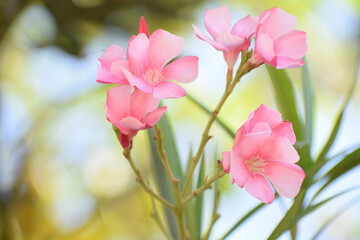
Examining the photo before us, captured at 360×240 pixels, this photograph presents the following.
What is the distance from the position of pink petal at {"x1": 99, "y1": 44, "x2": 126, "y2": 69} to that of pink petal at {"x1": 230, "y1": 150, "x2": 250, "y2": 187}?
0.13m

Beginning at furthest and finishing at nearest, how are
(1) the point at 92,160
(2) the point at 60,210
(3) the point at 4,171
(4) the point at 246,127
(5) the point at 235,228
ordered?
(1) the point at 92,160, (2) the point at 60,210, (3) the point at 4,171, (5) the point at 235,228, (4) the point at 246,127

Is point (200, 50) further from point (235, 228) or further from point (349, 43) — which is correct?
point (235, 228)

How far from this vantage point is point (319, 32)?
2070 millimetres

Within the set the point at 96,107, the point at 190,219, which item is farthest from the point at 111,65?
the point at 96,107

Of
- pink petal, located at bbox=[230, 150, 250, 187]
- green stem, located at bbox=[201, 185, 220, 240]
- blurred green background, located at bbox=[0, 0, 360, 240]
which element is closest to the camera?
pink petal, located at bbox=[230, 150, 250, 187]

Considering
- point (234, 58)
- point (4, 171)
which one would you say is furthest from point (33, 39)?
point (234, 58)

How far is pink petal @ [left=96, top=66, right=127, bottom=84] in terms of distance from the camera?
44 centimetres

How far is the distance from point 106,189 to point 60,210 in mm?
168

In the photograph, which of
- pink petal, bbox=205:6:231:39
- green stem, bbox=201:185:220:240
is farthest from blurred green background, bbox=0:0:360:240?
pink petal, bbox=205:6:231:39

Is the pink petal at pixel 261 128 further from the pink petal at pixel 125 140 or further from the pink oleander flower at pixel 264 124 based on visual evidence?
the pink petal at pixel 125 140

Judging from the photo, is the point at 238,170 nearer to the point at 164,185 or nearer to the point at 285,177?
the point at 285,177

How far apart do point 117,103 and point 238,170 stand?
109mm

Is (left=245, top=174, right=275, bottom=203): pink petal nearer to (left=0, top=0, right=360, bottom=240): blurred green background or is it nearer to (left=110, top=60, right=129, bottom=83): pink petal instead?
(left=110, top=60, right=129, bottom=83): pink petal

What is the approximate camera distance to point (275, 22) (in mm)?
463
